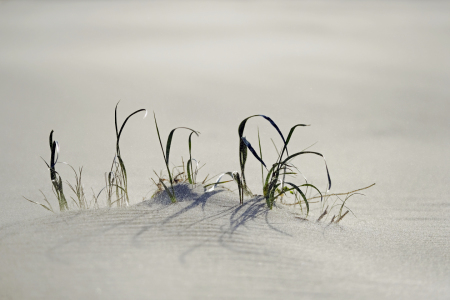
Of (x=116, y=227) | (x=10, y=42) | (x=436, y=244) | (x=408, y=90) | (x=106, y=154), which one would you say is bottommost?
(x=436, y=244)

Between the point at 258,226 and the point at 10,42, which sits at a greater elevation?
the point at 10,42

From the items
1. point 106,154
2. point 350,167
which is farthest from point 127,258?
point 350,167

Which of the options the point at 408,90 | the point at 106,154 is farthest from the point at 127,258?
the point at 408,90

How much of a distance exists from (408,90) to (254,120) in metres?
1.98

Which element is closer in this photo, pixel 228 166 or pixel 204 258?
pixel 204 258

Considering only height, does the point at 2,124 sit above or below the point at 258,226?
above

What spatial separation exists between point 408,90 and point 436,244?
3.47 m

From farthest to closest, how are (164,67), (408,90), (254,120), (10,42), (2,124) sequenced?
(10,42) < (164,67) < (408,90) < (254,120) < (2,124)

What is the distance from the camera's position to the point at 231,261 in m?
1.30

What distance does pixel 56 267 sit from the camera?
4.05 ft

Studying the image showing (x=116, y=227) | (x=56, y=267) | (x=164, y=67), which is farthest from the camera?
(x=164, y=67)

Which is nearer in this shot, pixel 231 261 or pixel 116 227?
pixel 231 261

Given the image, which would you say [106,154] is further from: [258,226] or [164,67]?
[164,67]

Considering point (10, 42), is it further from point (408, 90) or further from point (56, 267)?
point (56, 267)
